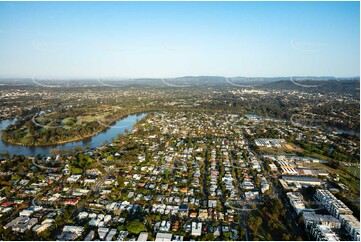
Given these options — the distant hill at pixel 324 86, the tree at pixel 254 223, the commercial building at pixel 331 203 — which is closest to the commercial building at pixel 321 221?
the commercial building at pixel 331 203

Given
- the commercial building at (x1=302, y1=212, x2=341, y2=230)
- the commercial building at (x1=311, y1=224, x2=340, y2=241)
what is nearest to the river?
the commercial building at (x1=302, y1=212, x2=341, y2=230)

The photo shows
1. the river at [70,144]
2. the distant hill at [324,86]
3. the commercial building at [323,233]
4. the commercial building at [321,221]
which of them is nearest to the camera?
the commercial building at [323,233]

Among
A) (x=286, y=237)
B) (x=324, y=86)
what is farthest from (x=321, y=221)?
(x=324, y=86)

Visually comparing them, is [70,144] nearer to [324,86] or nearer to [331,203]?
[331,203]

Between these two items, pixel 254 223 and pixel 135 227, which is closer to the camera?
pixel 135 227

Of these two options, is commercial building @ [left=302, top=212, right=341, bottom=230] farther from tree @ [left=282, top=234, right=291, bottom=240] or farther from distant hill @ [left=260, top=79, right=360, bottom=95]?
distant hill @ [left=260, top=79, right=360, bottom=95]

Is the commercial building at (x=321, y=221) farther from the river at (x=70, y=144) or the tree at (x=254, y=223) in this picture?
the river at (x=70, y=144)

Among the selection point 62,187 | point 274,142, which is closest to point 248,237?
point 62,187

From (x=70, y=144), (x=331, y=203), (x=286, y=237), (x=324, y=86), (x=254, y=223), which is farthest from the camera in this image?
(x=324, y=86)
